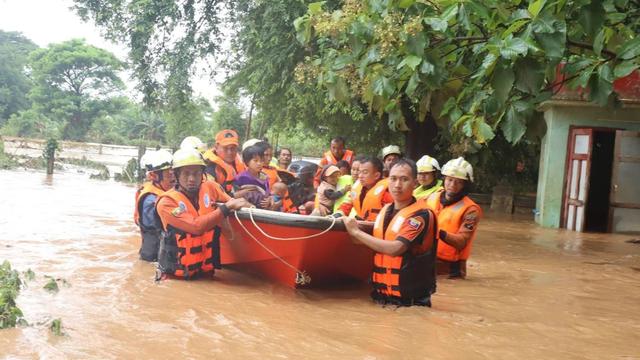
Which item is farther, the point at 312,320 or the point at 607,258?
the point at 607,258

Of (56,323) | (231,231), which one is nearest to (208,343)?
(56,323)

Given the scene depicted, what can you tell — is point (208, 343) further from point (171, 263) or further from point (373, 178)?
point (373, 178)

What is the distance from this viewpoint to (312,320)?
481 cm

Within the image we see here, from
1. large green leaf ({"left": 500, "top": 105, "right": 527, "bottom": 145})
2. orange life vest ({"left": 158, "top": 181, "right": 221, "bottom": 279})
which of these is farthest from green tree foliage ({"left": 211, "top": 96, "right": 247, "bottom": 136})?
large green leaf ({"left": 500, "top": 105, "right": 527, "bottom": 145})

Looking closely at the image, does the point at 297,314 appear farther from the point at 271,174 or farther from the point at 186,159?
the point at 271,174

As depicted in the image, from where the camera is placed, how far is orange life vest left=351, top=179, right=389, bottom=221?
5.80 metres

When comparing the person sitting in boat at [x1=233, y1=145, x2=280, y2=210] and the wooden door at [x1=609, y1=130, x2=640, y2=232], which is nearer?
the person sitting in boat at [x1=233, y1=145, x2=280, y2=210]

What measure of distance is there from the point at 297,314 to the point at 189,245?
Result: 118 centimetres

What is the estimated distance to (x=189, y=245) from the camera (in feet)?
18.0

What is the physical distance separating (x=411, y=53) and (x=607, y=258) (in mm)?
7085

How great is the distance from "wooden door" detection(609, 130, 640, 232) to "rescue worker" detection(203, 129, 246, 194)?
8532mm

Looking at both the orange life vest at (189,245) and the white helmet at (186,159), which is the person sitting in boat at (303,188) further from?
the white helmet at (186,159)

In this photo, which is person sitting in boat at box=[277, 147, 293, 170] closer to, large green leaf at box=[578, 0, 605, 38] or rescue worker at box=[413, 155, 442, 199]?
rescue worker at box=[413, 155, 442, 199]

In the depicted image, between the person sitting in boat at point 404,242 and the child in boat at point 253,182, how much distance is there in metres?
1.77
